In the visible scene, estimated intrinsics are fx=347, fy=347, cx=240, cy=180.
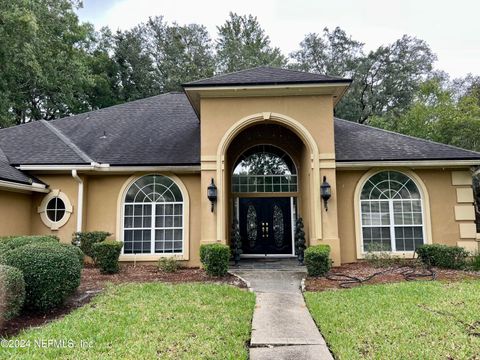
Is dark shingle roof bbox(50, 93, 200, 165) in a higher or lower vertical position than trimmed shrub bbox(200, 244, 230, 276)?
higher

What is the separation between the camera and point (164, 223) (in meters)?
11.0

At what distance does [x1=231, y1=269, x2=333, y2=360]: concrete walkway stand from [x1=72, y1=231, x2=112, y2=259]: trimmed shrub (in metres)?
4.59

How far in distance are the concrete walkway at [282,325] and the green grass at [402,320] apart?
0.60 ft

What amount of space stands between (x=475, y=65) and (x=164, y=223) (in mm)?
32890

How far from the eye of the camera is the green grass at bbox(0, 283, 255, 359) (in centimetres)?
407

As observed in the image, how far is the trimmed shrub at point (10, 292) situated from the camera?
16.2ft

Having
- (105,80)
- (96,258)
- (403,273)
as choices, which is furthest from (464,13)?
(105,80)

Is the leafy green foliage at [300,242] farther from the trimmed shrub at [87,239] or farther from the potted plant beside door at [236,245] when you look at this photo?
the trimmed shrub at [87,239]

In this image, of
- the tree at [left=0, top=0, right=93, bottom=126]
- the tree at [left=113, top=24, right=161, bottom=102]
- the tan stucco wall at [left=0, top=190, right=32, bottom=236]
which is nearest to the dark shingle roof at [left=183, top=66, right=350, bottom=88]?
the tan stucco wall at [left=0, top=190, right=32, bottom=236]

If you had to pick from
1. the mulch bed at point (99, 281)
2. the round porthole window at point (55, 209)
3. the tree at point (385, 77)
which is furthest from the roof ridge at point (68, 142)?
the tree at point (385, 77)

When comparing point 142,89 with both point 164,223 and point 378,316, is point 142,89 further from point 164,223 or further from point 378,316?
point 378,316

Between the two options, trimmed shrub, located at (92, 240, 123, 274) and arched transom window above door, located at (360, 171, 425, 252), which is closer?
trimmed shrub, located at (92, 240, 123, 274)

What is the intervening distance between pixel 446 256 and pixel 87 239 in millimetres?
9874

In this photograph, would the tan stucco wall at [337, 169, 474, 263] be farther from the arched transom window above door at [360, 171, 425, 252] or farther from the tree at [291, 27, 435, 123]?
the tree at [291, 27, 435, 123]
